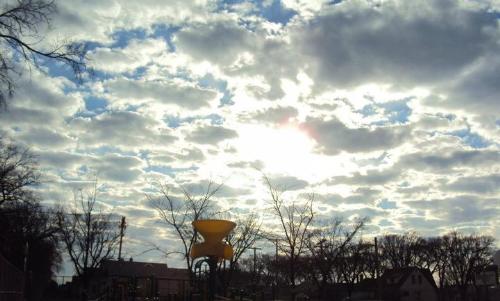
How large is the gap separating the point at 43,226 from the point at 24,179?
2349 cm

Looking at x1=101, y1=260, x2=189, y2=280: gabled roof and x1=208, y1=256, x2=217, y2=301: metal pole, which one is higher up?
x1=101, y1=260, x2=189, y2=280: gabled roof

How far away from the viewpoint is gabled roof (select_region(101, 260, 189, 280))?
68.0 metres

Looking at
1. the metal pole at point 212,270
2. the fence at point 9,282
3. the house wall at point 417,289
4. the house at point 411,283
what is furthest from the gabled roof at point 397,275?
the metal pole at point 212,270

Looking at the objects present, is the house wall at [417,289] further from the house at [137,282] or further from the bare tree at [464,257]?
the house at [137,282]

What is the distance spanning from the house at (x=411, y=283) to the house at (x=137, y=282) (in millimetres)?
29336

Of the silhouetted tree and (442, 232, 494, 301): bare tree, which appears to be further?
(442, 232, 494, 301): bare tree

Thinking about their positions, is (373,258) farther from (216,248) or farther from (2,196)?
(216,248)

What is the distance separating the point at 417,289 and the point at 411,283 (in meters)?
1.72

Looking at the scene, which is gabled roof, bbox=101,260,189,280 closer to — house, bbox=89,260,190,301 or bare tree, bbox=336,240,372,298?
house, bbox=89,260,190,301

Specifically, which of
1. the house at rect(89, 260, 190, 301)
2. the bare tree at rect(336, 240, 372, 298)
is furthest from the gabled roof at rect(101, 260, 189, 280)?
the bare tree at rect(336, 240, 372, 298)

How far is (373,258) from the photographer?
75.2 metres

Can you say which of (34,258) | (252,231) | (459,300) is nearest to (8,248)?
(34,258)

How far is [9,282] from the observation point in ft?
60.5

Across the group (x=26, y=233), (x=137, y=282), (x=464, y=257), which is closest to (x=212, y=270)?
(x=137, y=282)
